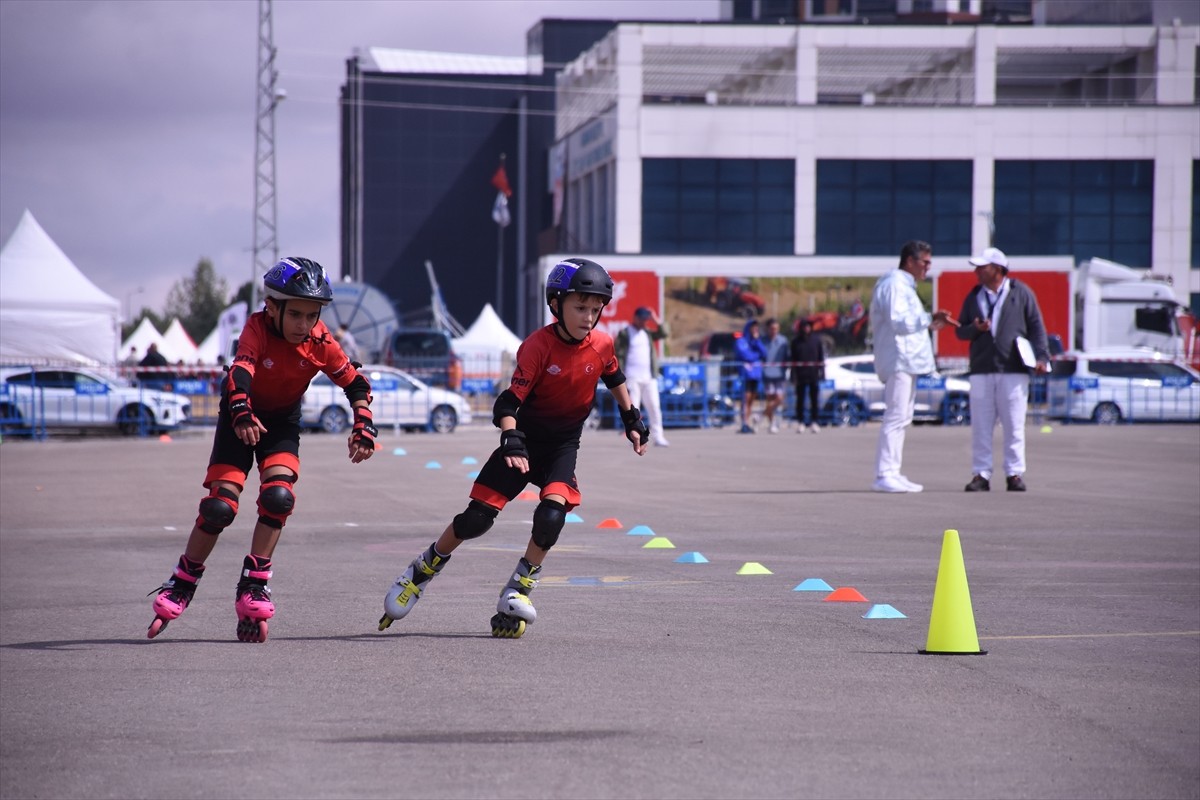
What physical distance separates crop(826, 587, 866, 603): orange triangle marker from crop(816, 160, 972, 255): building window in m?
48.6

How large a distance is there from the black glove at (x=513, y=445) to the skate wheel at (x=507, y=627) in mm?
683

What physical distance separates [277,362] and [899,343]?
28.0 ft

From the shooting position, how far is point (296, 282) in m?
6.84

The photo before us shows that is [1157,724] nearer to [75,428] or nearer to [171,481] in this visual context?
[171,481]

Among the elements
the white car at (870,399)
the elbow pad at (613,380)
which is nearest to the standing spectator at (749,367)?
the white car at (870,399)

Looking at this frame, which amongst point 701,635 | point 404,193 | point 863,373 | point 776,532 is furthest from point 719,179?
point 701,635

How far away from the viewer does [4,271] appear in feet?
110

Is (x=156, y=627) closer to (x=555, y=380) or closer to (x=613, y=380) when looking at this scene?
(x=555, y=380)

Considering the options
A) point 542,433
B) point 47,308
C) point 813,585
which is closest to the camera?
point 542,433

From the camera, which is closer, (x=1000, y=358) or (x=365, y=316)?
(x=1000, y=358)

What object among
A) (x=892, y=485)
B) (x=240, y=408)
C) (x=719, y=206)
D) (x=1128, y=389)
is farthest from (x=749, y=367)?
(x=719, y=206)

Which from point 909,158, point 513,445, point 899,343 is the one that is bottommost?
point 513,445

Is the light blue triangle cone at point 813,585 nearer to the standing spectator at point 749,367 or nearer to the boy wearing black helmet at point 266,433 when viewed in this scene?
the boy wearing black helmet at point 266,433

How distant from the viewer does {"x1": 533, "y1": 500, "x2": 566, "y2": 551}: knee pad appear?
6996mm
